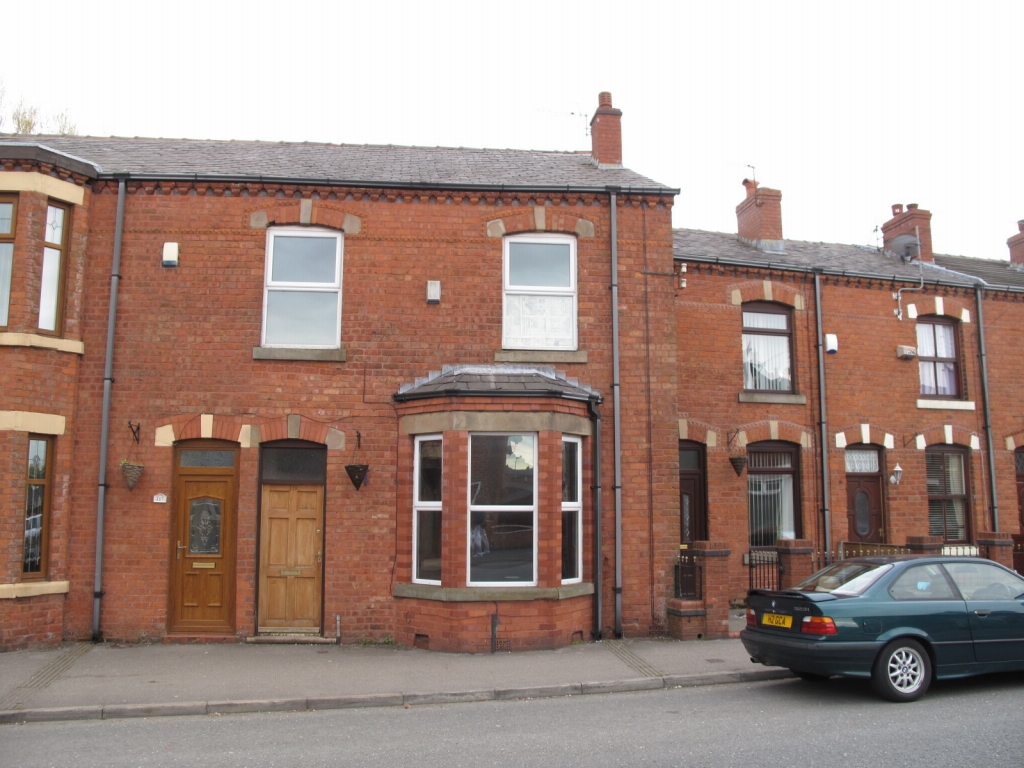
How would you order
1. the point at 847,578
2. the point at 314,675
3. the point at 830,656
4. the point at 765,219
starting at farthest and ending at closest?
the point at 765,219
the point at 314,675
the point at 847,578
the point at 830,656

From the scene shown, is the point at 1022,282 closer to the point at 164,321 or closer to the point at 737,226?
the point at 737,226

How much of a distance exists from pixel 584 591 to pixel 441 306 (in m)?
4.48

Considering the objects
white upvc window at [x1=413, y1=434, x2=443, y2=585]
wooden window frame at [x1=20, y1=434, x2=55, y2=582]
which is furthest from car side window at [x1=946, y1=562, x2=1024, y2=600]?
wooden window frame at [x1=20, y1=434, x2=55, y2=582]

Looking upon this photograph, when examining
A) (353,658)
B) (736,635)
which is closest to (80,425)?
(353,658)

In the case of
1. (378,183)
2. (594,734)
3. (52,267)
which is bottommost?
(594,734)

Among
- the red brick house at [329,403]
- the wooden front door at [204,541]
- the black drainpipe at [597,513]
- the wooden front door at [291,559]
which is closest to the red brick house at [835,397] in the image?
the red brick house at [329,403]

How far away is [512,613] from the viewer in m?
10.8

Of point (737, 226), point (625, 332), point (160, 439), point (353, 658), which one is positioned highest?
point (737, 226)

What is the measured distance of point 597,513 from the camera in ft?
38.8

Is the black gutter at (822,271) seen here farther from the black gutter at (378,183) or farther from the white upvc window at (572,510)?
the white upvc window at (572,510)

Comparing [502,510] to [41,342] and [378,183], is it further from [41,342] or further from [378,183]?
[41,342]

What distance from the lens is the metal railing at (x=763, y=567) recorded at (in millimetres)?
14555

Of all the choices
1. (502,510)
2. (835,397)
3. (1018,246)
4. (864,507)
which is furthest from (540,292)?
(1018,246)

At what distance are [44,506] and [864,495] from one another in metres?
14.1
